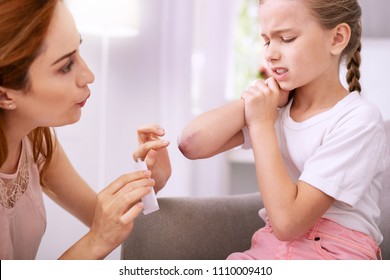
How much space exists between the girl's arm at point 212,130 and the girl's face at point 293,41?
0.39 ft

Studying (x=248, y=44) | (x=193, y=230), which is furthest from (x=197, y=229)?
(x=248, y=44)

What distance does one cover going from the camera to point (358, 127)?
970 mm

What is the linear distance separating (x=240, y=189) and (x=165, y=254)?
156 cm

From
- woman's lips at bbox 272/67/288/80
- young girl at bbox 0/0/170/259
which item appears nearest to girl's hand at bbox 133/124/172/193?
young girl at bbox 0/0/170/259

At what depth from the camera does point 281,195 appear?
95 centimetres

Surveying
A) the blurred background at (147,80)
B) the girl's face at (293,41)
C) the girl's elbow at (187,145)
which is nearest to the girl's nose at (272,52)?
the girl's face at (293,41)

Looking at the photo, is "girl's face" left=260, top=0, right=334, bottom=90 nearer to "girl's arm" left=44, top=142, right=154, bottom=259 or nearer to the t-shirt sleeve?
the t-shirt sleeve

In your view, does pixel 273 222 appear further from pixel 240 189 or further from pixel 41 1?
pixel 240 189

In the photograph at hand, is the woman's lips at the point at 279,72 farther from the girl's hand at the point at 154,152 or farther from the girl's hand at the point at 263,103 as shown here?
the girl's hand at the point at 154,152

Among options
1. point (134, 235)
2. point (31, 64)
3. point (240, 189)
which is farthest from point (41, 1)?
point (240, 189)

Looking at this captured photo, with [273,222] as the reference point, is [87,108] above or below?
above

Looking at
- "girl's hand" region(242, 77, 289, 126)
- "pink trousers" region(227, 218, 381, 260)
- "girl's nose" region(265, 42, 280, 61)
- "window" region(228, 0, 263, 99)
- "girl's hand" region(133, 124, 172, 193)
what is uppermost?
"window" region(228, 0, 263, 99)

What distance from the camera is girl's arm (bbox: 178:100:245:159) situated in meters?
1.08

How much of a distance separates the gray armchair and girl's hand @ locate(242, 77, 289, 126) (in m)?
0.33
